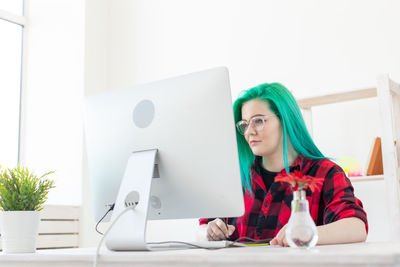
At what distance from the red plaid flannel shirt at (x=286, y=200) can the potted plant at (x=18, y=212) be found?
2.15 ft

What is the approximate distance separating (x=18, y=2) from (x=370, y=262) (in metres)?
3.58

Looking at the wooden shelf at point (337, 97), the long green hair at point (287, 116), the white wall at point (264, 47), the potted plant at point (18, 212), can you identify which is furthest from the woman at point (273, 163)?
the white wall at point (264, 47)

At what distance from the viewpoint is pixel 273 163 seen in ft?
6.21

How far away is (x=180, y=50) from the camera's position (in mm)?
3518

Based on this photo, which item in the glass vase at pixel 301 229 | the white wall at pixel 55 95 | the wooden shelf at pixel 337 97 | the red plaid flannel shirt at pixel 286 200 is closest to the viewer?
the glass vase at pixel 301 229

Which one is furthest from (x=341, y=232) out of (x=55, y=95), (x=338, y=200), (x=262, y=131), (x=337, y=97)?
(x=55, y=95)

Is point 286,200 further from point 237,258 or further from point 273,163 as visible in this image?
point 237,258

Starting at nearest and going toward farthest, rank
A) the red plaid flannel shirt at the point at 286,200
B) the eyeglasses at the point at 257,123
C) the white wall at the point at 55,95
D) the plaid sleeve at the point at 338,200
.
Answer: the plaid sleeve at the point at 338,200 → the red plaid flannel shirt at the point at 286,200 → the eyeglasses at the point at 257,123 → the white wall at the point at 55,95

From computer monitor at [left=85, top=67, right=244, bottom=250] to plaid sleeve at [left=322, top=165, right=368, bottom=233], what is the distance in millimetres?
452

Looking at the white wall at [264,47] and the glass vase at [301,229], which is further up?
the white wall at [264,47]

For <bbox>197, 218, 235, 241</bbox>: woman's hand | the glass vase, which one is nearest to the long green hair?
<bbox>197, 218, 235, 241</bbox>: woman's hand

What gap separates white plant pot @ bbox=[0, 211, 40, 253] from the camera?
1.40 meters

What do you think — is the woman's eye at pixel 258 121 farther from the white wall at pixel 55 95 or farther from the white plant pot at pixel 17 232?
the white wall at pixel 55 95

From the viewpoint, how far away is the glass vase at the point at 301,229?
1.07 metres
